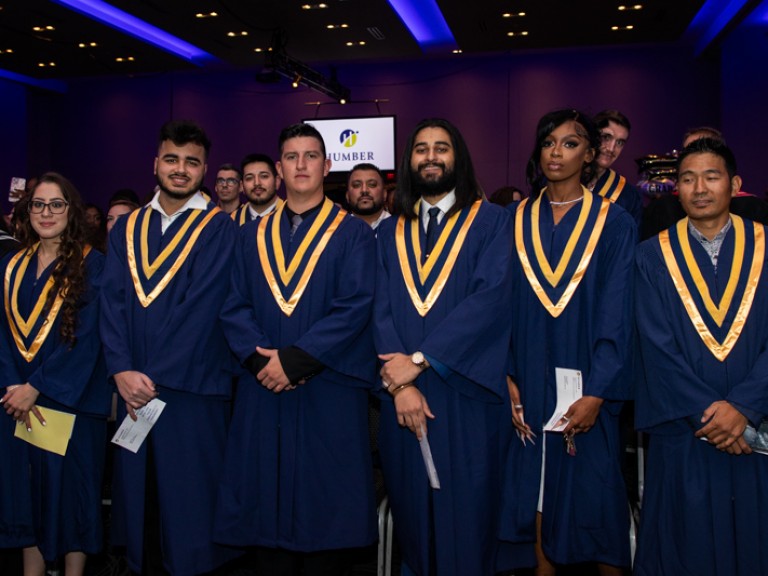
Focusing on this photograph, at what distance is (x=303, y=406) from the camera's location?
121 inches

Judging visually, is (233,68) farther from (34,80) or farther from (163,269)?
(163,269)

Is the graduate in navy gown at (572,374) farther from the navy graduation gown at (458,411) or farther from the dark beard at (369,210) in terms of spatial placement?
the dark beard at (369,210)

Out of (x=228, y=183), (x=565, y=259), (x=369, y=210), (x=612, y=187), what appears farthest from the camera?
(x=228, y=183)

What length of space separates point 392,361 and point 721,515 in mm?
1378

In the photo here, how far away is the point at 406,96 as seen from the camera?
12.6 meters

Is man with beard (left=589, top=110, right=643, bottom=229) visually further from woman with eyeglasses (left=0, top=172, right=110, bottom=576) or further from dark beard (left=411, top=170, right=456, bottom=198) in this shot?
woman with eyeglasses (left=0, top=172, right=110, bottom=576)

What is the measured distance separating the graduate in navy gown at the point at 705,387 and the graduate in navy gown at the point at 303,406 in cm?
118

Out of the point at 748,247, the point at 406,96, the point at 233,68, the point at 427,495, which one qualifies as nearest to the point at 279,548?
the point at 427,495

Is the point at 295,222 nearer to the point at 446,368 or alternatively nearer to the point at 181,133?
the point at 181,133

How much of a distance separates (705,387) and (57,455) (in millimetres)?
2776

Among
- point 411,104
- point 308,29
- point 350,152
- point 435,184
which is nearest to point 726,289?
point 435,184

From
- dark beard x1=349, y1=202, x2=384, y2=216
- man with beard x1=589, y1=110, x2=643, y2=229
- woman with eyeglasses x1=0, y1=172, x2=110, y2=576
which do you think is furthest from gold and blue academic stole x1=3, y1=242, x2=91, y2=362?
man with beard x1=589, y1=110, x2=643, y2=229

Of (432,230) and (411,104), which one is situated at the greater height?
(411,104)

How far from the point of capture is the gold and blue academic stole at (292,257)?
3.11 meters
